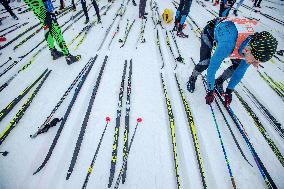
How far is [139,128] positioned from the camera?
3.75 m

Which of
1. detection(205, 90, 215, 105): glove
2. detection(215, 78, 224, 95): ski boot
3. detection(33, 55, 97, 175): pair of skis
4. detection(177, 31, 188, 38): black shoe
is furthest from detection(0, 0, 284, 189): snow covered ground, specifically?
detection(177, 31, 188, 38): black shoe

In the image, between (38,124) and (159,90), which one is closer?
(38,124)

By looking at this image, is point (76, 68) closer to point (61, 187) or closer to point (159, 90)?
point (159, 90)

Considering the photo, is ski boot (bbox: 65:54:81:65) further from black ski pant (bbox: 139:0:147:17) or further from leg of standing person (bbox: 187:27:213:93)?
black ski pant (bbox: 139:0:147:17)

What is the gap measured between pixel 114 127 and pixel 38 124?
Answer: 146cm

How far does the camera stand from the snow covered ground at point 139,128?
9.90 ft

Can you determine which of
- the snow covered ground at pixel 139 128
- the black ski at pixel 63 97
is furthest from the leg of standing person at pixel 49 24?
the black ski at pixel 63 97

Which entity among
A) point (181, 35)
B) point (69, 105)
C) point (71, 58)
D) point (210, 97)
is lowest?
point (210, 97)

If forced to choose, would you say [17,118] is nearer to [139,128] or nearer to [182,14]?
[139,128]

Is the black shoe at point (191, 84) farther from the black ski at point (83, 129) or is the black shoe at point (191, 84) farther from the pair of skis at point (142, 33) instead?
the pair of skis at point (142, 33)

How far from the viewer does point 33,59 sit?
18.9 ft

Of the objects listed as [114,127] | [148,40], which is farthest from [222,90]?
[148,40]

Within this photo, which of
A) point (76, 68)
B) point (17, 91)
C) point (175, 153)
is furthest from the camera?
point (76, 68)

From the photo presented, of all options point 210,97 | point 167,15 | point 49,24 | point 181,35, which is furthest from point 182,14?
point 49,24
